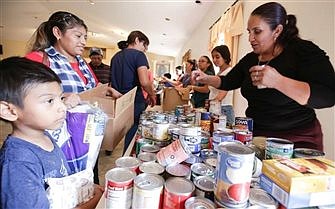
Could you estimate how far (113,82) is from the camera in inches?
78.4

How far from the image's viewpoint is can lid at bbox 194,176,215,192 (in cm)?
55

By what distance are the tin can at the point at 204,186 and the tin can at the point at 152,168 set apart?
94 mm

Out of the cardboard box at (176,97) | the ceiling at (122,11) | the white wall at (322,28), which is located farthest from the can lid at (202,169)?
the ceiling at (122,11)

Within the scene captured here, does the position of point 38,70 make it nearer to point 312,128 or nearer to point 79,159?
point 79,159

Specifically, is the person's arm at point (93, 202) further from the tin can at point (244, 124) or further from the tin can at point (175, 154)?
the tin can at point (244, 124)

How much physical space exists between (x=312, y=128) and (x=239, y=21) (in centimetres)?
209

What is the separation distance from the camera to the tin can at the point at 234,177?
0.48 m

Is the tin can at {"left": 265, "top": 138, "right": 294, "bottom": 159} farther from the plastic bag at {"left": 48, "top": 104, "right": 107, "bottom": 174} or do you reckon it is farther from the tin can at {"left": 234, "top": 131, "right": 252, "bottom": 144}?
the plastic bag at {"left": 48, "top": 104, "right": 107, "bottom": 174}

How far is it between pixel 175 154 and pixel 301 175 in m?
0.31

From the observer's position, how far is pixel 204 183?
1.90 feet

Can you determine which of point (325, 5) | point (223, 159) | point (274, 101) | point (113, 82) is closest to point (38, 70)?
point (223, 159)

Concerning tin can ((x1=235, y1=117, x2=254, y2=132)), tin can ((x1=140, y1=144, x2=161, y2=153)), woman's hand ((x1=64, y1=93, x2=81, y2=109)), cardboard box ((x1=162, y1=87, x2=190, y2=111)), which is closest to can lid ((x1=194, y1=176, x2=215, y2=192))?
tin can ((x1=140, y1=144, x2=161, y2=153))

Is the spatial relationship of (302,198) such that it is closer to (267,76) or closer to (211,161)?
(211,161)

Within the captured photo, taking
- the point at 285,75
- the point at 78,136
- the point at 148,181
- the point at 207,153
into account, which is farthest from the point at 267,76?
the point at 78,136
